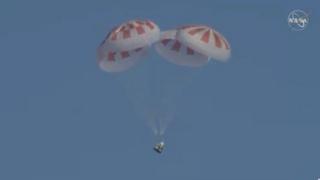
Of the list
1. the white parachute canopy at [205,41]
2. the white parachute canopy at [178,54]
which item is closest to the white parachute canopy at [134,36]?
the white parachute canopy at [205,41]

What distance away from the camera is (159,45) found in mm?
151500

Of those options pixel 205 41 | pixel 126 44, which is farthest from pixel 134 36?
pixel 205 41

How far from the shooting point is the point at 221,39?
493 ft

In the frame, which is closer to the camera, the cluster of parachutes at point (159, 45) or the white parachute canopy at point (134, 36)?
the white parachute canopy at point (134, 36)

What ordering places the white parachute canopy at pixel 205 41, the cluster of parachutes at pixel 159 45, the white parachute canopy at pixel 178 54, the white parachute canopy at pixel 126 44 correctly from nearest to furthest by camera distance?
the white parachute canopy at pixel 126 44, the cluster of parachutes at pixel 159 45, the white parachute canopy at pixel 205 41, the white parachute canopy at pixel 178 54

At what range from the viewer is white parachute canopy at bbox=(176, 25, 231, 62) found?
14888 centimetres

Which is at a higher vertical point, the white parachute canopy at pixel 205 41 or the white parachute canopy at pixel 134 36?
the white parachute canopy at pixel 205 41

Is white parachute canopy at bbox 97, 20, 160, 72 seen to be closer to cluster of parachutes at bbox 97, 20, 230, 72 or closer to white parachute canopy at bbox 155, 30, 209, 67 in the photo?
Answer: cluster of parachutes at bbox 97, 20, 230, 72

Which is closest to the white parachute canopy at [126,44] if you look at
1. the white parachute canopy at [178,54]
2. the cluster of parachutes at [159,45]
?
the cluster of parachutes at [159,45]

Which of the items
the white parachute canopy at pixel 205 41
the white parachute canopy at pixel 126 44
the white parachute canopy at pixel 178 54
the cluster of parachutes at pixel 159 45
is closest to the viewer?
the white parachute canopy at pixel 126 44

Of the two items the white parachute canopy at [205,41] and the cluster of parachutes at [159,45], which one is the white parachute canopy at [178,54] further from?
the white parachute canopy at [205,41]

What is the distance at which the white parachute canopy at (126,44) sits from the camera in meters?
149

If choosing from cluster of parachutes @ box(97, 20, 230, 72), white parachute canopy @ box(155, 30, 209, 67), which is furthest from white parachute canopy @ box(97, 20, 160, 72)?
white parachute canopy @ box(155, 30, 209, 67)

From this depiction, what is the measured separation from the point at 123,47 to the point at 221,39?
16.7ft
